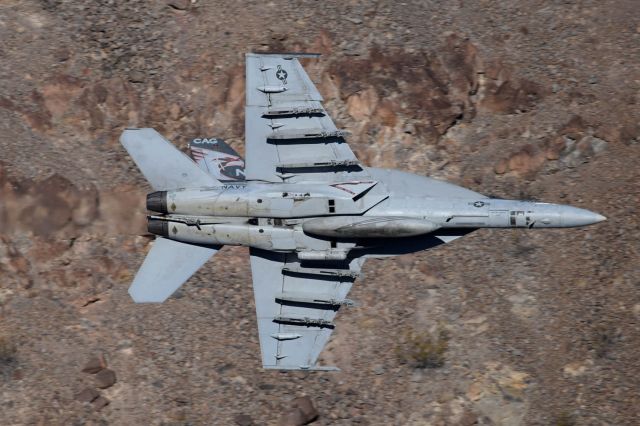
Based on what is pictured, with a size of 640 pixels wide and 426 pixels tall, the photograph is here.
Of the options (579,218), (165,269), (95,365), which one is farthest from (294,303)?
(579,218)

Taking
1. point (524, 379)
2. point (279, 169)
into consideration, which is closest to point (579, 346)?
point (524, 379)

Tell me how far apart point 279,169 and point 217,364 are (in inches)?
316

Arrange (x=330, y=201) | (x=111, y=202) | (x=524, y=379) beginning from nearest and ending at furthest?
1. (x=330, y=201)
2. (x=524, y=379)
3. (x=111, y=202)

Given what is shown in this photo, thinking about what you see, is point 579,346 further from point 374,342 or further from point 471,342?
point 374,342

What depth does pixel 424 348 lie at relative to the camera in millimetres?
38062

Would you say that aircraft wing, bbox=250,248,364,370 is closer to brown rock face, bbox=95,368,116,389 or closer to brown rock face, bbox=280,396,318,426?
brown rock face, bbox=280,396,318,426

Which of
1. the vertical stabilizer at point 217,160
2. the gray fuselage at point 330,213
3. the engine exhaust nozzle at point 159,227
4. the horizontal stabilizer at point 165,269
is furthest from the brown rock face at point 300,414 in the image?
the vertical stabilizer at point 217,160

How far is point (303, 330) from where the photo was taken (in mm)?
34750

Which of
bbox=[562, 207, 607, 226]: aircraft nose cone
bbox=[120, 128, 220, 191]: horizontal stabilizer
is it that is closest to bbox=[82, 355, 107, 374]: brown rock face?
bbox=[120, 128, 220, 191]: horizontal stabilizer

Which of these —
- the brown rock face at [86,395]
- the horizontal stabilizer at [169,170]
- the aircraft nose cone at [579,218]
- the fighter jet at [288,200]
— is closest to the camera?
the aircraft nose cone at [579,218]

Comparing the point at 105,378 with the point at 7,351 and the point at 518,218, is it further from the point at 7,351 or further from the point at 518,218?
the point at 518,218

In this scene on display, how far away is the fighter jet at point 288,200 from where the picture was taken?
32.9m

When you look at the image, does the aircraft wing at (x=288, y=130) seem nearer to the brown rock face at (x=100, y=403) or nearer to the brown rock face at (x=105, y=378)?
the brown rock face at (x=105, y=378)

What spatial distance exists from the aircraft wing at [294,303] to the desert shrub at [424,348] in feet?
14.7
